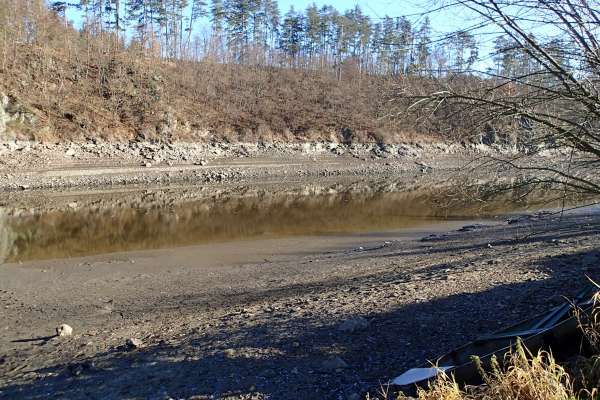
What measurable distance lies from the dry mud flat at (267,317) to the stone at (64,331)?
16 cm

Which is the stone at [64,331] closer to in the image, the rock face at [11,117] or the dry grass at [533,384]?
the dry grass at [533,384]

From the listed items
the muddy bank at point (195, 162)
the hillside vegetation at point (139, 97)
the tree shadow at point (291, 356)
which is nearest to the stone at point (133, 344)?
the tree shadow at point (291, 356)

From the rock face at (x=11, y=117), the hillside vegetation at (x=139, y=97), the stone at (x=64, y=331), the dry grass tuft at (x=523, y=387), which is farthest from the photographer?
the hillside vegetation at (x=139, y=97)

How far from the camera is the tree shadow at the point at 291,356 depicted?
544cm

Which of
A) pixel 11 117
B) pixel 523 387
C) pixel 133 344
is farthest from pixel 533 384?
pixel 11 117

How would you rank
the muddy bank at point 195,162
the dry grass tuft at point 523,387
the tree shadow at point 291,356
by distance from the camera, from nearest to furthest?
the dry grass tuft at point 523,387
the tree shadow at point 291,356
the muddy bank at point 195,162

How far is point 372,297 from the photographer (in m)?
8.27

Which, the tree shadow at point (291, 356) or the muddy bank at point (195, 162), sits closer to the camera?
the tree shadow at point (291, 356)

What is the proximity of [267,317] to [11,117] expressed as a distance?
36.5m

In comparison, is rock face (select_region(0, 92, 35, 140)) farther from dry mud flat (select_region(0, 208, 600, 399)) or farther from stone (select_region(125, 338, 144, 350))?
stone (select_region(125, 338, 144, 350))

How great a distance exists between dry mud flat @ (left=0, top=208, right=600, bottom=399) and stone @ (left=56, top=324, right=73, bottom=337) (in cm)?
16

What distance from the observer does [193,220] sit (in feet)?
74.5

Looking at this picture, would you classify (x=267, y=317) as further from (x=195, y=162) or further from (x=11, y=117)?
(x=11, y=117)

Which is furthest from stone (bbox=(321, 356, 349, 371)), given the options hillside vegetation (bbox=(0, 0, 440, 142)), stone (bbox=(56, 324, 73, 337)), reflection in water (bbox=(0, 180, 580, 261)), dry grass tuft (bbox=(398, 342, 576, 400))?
hillside vegetation (bbox=(0, 0, 440, 142))
